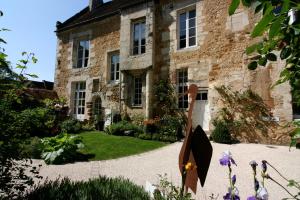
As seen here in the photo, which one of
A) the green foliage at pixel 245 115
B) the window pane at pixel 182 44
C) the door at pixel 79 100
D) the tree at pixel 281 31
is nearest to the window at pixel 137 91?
the window pane at pixel 182 44

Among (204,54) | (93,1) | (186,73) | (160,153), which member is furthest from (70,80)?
(160,153)

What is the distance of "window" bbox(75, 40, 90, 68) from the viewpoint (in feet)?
50.6

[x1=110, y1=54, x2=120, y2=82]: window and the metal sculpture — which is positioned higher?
[x1=110, y1=54, x2=120, y2=82]: window

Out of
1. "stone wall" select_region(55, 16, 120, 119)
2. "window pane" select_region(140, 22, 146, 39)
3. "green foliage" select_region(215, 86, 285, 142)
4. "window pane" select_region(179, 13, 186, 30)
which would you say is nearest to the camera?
"green foliage" select_region(215, 86, 285, 142)

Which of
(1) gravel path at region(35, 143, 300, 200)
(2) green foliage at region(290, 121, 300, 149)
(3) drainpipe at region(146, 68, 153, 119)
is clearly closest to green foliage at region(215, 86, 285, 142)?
(1) gravel path at region(35, 143, 300, 200)

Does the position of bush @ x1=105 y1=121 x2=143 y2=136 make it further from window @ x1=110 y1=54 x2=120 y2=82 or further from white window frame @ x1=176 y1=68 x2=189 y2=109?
window @ x1=110 y1=54 x2=120 y2=82

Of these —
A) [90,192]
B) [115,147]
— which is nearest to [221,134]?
[115,147]

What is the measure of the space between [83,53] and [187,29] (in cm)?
761

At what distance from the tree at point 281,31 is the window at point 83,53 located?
594 inches

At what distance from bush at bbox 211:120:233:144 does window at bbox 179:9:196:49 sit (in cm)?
429

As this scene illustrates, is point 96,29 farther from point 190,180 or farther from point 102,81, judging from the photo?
point 190,180

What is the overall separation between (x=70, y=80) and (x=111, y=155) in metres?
9.77

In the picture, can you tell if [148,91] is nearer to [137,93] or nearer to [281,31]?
[137,93]

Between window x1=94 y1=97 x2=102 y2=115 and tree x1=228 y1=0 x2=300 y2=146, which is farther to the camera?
window x1=94 y1=97 x2=102 y2=115
